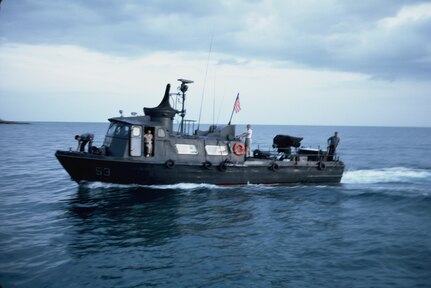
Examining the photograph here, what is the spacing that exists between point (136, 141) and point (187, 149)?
2.92m

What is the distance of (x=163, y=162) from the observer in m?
18.1

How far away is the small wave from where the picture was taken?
79.9ft

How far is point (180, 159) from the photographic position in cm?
1867

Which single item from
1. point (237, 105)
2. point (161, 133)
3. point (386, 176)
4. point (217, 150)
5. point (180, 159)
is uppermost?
point (237, 105)

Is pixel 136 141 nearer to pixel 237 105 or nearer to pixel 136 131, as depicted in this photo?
pixel 136 131

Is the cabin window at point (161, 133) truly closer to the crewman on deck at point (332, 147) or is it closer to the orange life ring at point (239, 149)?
the orange life ring at point (239, 149)

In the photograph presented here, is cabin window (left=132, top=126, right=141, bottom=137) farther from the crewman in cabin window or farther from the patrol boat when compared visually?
the crewman in cabin window

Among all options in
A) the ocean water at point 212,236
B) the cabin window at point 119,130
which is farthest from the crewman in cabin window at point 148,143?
the ocean water at point 212,236

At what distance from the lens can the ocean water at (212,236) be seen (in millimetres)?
9031

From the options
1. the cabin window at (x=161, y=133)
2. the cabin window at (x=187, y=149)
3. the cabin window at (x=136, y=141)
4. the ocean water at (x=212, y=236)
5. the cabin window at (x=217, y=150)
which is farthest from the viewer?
the cabin window at (x=217, y=150)

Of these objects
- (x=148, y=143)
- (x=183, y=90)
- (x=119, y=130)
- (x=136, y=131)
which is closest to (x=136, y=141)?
(x=136, y=131)

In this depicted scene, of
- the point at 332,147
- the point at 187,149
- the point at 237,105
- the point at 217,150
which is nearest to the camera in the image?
the point at 187,149

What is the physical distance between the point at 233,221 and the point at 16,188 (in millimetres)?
14167

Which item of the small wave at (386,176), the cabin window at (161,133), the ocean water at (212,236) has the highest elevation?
the cabin window at (161,133)
